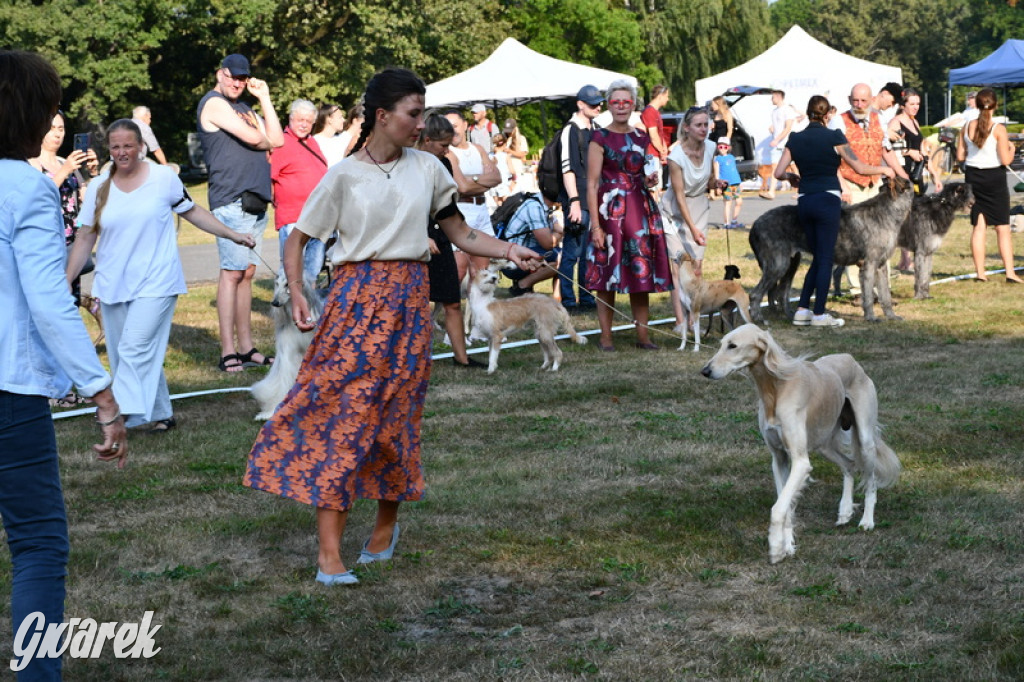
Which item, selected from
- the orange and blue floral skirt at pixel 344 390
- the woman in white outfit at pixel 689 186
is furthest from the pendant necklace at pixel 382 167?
the woman in white outfit at pixel 689 186

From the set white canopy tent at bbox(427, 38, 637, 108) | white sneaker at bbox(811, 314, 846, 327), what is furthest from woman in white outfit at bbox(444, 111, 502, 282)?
white canopy tent at bbox(427, 38, 637, 108)

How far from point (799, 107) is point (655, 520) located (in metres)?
28.4

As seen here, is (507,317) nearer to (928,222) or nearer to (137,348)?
(137,348)

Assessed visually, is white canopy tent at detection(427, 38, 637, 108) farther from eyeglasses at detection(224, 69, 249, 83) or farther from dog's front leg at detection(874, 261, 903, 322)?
eyeglasses at detection(224, 69, 249, 83)

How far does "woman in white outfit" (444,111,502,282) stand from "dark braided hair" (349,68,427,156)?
4577mm

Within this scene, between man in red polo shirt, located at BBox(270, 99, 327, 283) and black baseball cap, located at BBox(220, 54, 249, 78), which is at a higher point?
black baseball cap, located at BBox(220, 54, 249, 78)

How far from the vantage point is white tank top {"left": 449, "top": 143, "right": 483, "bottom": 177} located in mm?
10320

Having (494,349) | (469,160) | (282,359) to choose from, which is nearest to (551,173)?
(469,160)

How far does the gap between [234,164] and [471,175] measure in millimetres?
2051

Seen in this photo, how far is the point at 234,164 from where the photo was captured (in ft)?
31.1

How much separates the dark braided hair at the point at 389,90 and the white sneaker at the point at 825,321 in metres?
7.37

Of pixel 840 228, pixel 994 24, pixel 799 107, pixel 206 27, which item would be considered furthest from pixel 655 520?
pixel 994 24

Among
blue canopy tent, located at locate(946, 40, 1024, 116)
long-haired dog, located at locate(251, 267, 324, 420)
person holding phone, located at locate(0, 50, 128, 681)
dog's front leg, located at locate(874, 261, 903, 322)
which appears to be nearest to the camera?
person holding phone, located at locate(0, 50, 128, 681)

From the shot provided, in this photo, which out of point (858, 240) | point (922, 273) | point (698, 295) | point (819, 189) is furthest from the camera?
point (922, 273)
